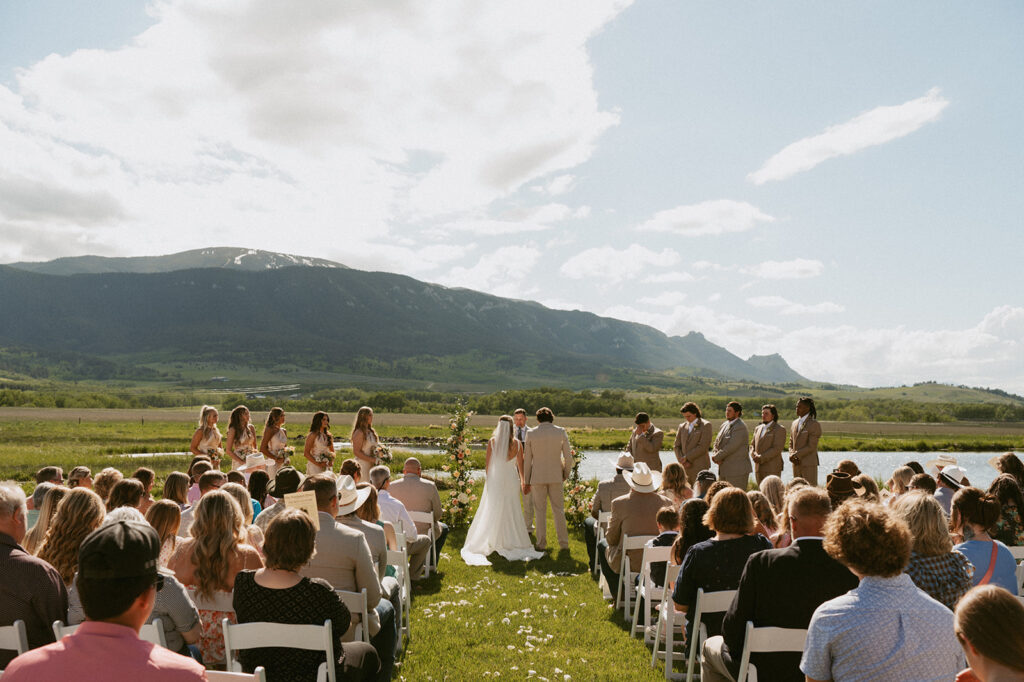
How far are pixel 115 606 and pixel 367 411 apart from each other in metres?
9.30

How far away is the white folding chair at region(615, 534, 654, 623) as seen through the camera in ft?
24.4

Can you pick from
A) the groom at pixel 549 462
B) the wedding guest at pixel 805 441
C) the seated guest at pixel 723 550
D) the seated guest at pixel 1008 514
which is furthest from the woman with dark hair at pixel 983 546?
the wedding guest at pixel 805 441

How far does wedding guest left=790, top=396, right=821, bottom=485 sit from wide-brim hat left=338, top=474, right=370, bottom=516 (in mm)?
8769

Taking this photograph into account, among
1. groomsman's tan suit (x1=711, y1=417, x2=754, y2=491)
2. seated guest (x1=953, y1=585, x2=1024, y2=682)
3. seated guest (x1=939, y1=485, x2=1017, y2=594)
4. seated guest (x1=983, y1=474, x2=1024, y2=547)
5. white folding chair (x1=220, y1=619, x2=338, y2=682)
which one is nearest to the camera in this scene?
seated guest (x1=953, y1=585, x2=1024, y2=682)


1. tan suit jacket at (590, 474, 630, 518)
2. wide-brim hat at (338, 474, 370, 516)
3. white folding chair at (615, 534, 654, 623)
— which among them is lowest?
white folding chair at (615, 534, 654, 623)

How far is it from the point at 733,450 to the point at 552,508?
357 cm

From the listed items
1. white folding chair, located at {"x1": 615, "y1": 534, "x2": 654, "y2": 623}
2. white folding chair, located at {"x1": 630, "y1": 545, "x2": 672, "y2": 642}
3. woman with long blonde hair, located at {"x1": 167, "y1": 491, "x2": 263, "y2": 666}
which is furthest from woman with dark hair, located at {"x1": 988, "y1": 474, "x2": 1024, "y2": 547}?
woman with long blonde hair, located at {"x1": 167, "y1": 491, "x2": 263, "y2": 666}

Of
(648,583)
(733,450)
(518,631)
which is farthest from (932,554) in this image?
(733,450)

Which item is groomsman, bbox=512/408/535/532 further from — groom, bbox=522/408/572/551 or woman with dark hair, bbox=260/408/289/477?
woman with dark hair, bbox=260/408/289/477

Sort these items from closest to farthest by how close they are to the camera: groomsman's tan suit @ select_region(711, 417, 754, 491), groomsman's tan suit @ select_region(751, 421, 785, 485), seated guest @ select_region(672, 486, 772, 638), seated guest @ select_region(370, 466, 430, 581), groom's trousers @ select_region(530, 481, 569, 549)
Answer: seated guest @ select_region(672, 486, 772, 638) → seated guest @ select_region(370, 466, 430, 581) → groom's trousers @ select_region(530, 481, 569, 549) → groomsman's tan suit @ select_region(711, 417, 754, 491) → groomsman's tan suit @ select_region(751, 421, 785, 485)

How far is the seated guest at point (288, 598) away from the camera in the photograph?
13.1 feet

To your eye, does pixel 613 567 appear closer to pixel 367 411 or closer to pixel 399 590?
pixel 399 590

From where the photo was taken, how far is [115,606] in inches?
84.0

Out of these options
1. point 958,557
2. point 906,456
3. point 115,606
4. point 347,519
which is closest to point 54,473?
point 347,519
